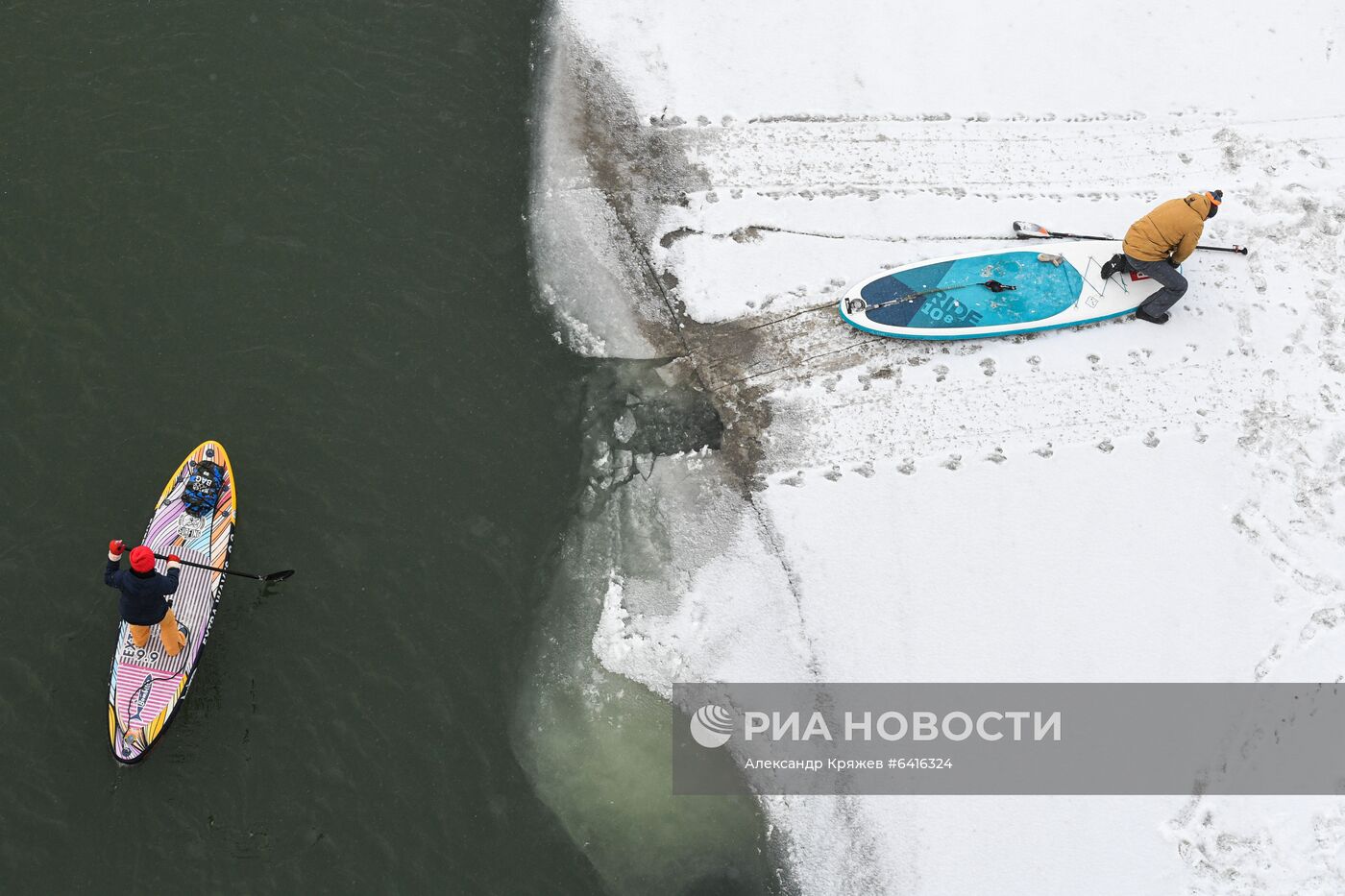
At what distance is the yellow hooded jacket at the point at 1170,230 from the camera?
1049 centimetres

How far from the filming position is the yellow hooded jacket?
10492 mm

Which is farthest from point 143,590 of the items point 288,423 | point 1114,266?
point 1114,266

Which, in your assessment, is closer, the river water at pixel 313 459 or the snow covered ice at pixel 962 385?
the river water at pixel 313 459

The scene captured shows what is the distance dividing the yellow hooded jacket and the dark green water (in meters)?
5.92

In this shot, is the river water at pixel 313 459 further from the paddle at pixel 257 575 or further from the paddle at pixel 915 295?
the paddle at pixel 915 295

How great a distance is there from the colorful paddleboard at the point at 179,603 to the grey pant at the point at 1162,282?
922 centimetres

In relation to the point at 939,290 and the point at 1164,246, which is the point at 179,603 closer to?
the point at 939,290

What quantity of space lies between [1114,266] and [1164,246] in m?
0.57

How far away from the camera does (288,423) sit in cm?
1048

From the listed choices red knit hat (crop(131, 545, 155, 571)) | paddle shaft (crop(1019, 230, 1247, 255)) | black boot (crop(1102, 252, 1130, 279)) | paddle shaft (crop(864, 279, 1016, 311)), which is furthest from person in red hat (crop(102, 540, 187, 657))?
black boot (crop(1102, 252, 1130, 279))

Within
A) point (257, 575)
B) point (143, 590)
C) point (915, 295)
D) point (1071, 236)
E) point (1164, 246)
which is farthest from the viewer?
point (1071, 236)

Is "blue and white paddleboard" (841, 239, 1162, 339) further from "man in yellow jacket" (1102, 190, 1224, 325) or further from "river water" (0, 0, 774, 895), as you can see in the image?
"river water" (0, 0, 774, 895)

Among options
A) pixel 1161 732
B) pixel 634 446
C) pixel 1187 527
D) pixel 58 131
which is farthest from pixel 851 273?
pixel 58 131

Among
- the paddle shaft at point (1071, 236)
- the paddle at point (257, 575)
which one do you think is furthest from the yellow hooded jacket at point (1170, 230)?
the paddle at point (257, 575)
